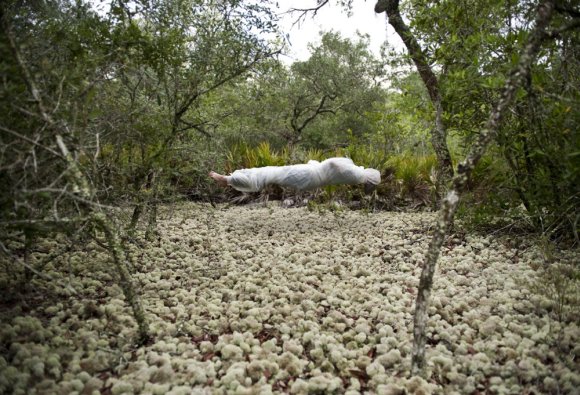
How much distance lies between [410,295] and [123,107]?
2.77m

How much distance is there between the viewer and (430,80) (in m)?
5.28

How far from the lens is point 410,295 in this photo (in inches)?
117

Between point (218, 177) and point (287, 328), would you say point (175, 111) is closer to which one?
point (218, 177)

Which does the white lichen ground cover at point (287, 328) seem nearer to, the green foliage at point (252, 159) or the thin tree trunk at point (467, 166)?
the thin tree trunk at point (467, 166)

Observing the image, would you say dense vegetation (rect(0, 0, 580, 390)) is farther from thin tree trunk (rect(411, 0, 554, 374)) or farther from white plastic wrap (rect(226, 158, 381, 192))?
white plastic wrap (rect(226, 158, 381, 192))

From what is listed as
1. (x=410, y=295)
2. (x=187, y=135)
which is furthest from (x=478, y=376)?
(x=187, y=135)

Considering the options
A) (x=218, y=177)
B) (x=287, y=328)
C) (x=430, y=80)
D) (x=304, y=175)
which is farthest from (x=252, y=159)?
(x=287, y=328)

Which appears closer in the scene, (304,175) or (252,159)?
(304,175)

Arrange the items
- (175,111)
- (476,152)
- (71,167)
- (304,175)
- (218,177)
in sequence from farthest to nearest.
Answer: (304,175) → (218,177) → (175,111) → (476,152) → (71,167)

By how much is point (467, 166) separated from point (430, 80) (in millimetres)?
3798

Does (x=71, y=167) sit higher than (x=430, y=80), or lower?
lower

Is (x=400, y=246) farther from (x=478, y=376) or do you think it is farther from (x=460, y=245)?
(x=478, y=376)

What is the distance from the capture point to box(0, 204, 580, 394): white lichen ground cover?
75.8 inches

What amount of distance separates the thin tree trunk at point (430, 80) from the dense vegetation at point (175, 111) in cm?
4
